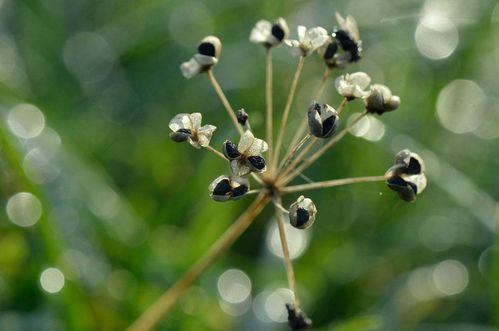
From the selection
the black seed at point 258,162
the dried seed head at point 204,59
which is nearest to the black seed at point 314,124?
the black seed at point 258,162

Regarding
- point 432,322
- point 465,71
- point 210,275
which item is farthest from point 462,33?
point 210,275

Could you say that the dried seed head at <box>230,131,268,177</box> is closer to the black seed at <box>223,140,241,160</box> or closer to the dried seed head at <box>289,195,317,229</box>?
the black seed at <box>223,140,241,160</box>

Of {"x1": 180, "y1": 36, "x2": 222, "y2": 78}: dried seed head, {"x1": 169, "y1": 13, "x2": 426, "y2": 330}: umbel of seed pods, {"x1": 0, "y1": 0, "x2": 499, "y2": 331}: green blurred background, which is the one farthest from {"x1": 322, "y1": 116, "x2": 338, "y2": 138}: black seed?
{"x1": 0, "y1": 0, "x2": 499, "y2": 331}: green blurred background

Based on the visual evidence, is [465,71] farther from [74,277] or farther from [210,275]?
[74,277]

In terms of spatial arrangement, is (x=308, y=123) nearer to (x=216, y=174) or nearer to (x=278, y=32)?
(x=278, y=32)

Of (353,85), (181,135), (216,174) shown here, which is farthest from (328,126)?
(216,174)
